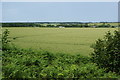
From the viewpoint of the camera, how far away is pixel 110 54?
3.90 meters

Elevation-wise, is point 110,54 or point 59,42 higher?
point 110,54

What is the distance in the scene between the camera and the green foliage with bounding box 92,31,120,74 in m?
3.82

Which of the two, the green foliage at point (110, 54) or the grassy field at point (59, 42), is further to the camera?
the grassy field at point (59, 42)

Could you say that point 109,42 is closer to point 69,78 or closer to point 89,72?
point 89,72

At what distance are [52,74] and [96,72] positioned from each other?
76 centimetres

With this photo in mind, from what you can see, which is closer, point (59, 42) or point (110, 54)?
point (110, 54)

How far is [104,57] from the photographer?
388cm

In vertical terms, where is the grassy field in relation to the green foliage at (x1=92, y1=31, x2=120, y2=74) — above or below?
below

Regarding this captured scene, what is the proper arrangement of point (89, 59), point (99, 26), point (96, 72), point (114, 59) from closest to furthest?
point (96, 72), point (114, 59), point (89, 59), point (99, 26)

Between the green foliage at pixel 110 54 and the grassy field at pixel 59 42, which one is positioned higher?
the green foliage at pixel 110 54

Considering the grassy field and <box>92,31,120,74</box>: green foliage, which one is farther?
the grassy field

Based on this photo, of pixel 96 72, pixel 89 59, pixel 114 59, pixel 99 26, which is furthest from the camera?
pixel 99 26


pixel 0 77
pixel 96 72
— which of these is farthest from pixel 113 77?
pixel 0 77

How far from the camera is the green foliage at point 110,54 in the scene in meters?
3.82
